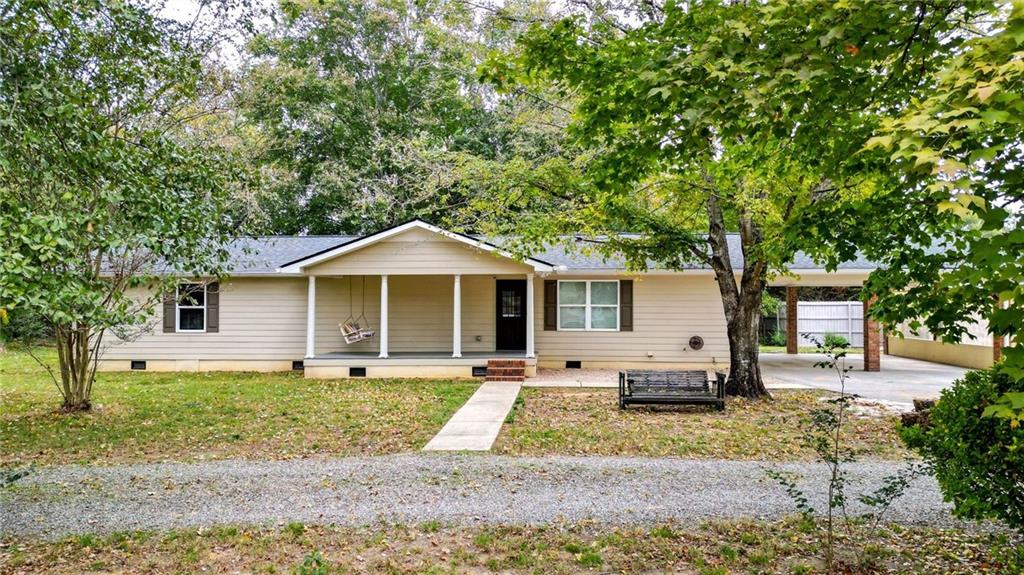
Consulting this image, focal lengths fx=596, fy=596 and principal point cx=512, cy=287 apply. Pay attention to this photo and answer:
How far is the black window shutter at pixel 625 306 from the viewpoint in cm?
1512

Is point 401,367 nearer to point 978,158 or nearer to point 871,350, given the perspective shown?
point 871,350

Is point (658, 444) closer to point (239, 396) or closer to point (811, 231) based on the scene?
point (811, 231)

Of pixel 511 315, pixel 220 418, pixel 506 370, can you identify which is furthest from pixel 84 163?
pixel 511 315

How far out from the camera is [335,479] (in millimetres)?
5551

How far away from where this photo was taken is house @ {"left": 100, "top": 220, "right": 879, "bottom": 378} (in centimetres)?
1492

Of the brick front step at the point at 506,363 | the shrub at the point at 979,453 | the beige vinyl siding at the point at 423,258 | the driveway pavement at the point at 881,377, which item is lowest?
the driveway pavement at the point at 881,377

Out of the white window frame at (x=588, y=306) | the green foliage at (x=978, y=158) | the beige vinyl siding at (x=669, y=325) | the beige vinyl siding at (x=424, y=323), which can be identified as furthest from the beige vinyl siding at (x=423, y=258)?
the green foliage at (x=978, y=158)

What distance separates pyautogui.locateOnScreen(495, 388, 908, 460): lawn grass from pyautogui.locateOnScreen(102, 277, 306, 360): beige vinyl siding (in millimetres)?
7619

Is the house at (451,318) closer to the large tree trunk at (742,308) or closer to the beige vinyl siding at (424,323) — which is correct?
the beige vinyl siding at (424,323)

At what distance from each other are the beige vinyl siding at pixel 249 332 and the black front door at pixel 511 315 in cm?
502

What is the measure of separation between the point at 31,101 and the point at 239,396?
24.3 feet

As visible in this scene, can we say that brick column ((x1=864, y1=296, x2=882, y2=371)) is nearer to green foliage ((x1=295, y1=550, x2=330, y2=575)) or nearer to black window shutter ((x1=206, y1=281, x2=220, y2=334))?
green foliage ((x1=295, y1=550, x2=330, y2=575))

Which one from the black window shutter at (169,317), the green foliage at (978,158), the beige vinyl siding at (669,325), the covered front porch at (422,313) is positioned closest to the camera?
the green foliage at (978,158)

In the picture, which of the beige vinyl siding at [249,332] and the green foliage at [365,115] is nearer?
the beige vinyl siding at [249,332]
